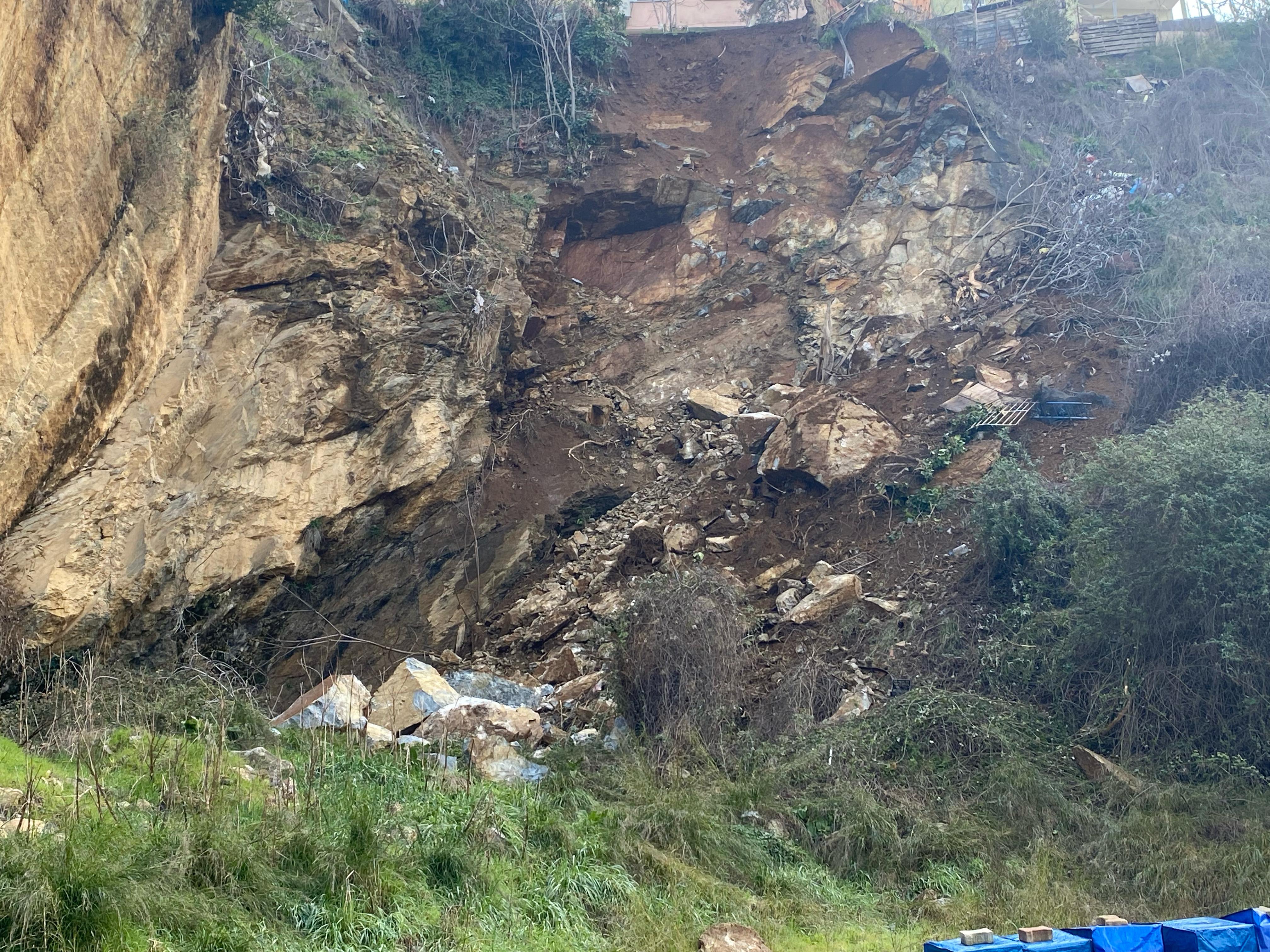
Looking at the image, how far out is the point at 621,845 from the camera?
17.5 feet

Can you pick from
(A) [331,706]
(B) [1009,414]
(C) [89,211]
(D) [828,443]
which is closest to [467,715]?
(A) [331,706]

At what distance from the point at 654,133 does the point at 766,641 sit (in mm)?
8967

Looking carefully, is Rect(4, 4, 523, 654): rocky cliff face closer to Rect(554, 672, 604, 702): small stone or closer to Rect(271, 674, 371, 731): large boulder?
Rect(271, 674, 371, 731): large boulder

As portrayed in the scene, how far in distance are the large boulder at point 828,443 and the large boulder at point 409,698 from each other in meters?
4.10

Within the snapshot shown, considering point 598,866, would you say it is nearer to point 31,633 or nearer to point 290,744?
point 290,744

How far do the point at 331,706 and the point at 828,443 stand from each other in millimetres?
5392

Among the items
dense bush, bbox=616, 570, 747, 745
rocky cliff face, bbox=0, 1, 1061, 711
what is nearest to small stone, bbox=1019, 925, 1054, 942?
dense bush, bbox=616, 570, 747, 745

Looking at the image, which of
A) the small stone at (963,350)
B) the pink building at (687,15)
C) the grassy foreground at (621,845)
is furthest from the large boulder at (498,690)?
the pink building at (687,15)

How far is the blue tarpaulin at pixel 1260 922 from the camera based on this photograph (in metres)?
4.08

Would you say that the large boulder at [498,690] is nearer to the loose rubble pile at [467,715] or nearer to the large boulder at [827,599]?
the loose rubble pile at [467,715]

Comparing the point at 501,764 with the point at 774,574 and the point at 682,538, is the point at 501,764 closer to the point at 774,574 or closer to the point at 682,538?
the point at 774,574

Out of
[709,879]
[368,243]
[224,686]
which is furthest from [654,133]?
[709,879]

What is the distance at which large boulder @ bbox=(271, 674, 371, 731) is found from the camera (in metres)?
6.76

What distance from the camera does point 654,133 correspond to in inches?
562
